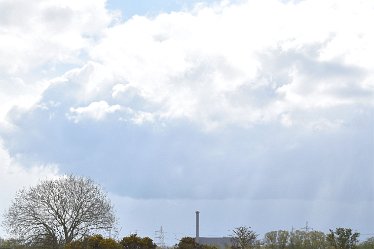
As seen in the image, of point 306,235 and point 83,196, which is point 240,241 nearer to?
point 83,196

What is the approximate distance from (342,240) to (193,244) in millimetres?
13433

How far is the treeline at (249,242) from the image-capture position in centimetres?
5284

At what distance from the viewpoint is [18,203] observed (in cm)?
7338

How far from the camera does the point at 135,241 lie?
178 feet

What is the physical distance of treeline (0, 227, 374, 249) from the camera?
52844 millimetres

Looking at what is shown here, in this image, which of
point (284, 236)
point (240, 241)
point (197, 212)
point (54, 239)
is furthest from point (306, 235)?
point (54, 239)

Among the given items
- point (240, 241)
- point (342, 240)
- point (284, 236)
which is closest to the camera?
point (342, 240)

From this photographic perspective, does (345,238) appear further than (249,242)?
No

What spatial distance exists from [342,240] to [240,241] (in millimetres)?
10847

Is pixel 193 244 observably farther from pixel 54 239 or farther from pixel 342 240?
pixel 54 239

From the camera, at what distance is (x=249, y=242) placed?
68250 millimetres

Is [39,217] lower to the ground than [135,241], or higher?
higher

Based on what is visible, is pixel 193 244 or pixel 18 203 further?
pixel 18 203

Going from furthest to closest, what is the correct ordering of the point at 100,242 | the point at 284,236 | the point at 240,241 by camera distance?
the point at 284,236 < the point at 240,241 < the point at 100,242
